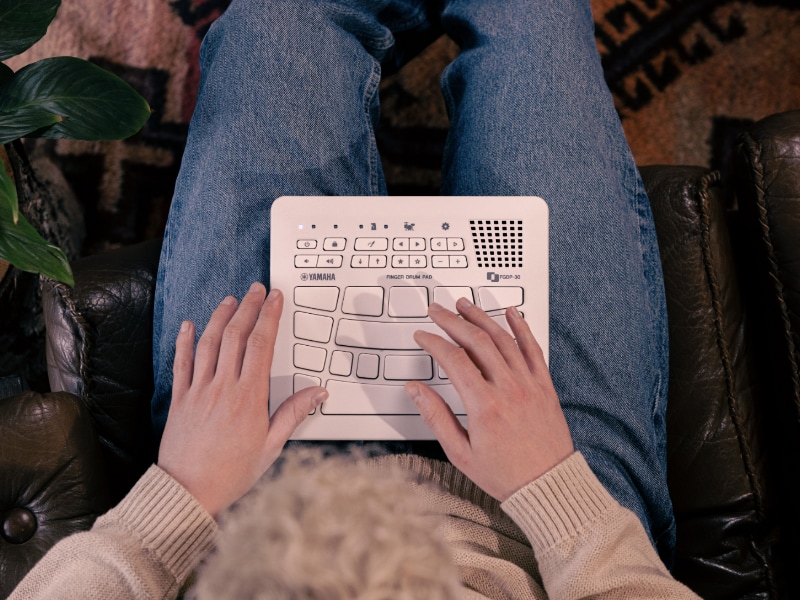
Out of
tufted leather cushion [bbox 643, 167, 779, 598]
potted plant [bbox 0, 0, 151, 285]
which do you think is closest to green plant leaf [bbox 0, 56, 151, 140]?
potted plant [bbox 0, 0, 151, 285]

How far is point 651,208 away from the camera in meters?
0.76

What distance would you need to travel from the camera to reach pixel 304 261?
638mm

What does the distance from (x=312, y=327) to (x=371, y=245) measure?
4.2 inches

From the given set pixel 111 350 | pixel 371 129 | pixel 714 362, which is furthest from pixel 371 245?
pixel 714 362

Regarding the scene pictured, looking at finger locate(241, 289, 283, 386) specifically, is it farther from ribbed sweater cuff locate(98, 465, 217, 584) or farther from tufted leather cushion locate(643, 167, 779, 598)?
tufted leather cushion locate(643, 167, 779, 598)

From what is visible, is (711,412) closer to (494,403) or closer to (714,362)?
(714,362)

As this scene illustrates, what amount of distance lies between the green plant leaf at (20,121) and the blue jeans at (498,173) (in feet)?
0.59

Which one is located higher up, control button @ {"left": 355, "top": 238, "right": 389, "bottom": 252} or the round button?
control button @ {"left": 355, "top": 238, "right": 389, "bottom": 252}

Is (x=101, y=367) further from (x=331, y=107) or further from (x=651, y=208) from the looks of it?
(x=651, y=208)

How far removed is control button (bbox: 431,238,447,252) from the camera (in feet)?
2.11

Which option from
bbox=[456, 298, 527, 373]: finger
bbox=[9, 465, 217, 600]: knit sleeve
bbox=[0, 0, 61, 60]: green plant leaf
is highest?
bbox=[0, 0, 61, 60]: green plant leaf

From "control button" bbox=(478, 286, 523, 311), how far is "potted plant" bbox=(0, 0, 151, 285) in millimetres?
392

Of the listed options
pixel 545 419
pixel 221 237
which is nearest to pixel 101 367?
pixel 221 237

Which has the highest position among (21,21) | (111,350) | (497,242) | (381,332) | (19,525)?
(21,21)
